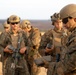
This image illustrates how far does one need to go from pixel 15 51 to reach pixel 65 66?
3708 millimetres

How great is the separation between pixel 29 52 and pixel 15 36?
0.51m

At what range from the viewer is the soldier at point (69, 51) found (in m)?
4.57

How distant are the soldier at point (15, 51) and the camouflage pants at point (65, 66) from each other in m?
3.16

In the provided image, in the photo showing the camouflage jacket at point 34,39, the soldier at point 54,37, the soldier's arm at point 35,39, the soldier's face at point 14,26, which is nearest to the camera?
the soldier at point 54,37

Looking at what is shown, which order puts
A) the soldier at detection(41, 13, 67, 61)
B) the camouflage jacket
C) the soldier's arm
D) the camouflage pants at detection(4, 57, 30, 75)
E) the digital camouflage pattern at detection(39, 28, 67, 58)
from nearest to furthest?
the soldier at detection(41, 13, 67, 61) → the digital camouflage pattern at detection(39, 28, 67, 58) → the camouflage pants at detection(4, 57, 30, 75) → the camouflage jacket → the soldier's arm

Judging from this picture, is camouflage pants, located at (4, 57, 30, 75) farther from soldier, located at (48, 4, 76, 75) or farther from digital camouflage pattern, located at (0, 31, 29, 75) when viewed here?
soldier, located at (48, 4, 76, 75)

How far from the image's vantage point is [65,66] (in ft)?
15.4

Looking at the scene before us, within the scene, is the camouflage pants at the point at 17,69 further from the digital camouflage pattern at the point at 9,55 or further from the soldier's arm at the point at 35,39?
the soldier's arm at the point at 35,39

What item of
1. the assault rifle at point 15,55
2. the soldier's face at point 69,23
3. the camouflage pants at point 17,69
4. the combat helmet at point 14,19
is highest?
the soldier's face at point 69,23

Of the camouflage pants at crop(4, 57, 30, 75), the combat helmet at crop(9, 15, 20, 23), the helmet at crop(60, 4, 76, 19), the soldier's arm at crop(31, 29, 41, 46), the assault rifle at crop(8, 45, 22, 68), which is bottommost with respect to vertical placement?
the camouflage pants at crop(4, 57, 30, 75)

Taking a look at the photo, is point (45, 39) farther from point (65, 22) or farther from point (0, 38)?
point (65, 22)

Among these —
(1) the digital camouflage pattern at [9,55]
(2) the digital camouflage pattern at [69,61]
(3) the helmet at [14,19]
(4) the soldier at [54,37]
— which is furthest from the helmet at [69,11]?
(3) the helmet at [14,19]

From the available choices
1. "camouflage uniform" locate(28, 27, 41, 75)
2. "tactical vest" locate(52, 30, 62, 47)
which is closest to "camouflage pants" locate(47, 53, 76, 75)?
"tactical vest" locate(52, 30, 62, 47)

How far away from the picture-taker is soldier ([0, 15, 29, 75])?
8.23 m
